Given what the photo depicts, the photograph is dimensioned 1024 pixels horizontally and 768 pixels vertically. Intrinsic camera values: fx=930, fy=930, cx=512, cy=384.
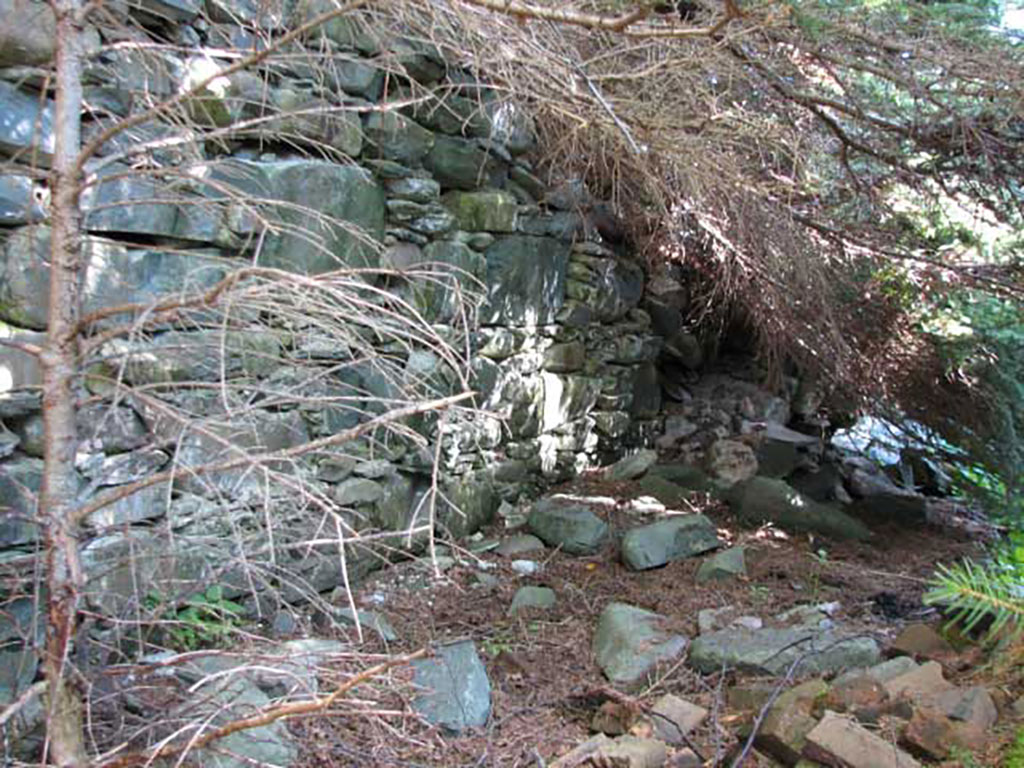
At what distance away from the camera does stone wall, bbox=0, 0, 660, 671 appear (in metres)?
1.98

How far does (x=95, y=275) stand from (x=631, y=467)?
3420mm

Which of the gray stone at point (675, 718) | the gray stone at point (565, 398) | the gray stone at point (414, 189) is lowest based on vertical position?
the gray stone at point (675, 718)

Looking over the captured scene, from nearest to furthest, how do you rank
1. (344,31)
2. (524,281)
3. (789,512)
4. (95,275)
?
(95,275) → (344,31) → (524,281) → (789,512)

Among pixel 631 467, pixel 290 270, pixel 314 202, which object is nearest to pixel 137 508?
pixel 290 270

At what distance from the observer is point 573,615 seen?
3754 mm

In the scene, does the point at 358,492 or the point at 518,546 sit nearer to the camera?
the point at 358,492

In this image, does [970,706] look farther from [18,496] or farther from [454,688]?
[18,496]

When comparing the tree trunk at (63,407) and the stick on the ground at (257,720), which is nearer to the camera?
the stick on the ground at (257,720)

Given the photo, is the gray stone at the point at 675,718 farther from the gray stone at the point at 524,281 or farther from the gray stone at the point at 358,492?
the gray stone at the point at 524,281

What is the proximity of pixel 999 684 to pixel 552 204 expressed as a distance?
3.24 meters

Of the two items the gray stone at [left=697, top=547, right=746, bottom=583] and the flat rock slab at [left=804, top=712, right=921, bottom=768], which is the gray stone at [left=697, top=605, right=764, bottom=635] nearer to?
the gray stone at [left=697, top=547, right=746, bottom=583]

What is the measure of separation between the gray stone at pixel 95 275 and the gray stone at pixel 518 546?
198cm

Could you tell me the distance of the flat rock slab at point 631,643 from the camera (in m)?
3.27

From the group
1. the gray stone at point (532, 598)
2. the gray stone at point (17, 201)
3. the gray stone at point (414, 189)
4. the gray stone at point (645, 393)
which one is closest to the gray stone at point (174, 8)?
the gray stone at point (17, 201)
